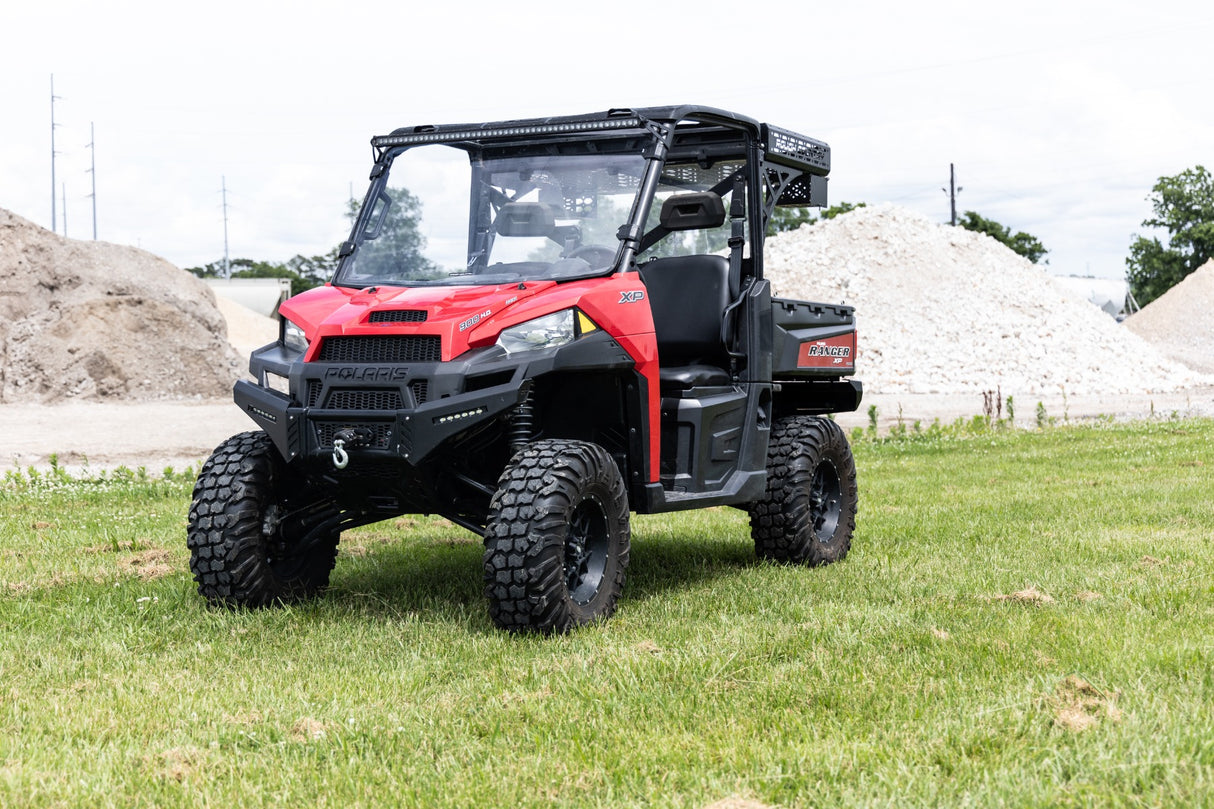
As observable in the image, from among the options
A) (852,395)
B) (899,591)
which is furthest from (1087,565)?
(852,395)

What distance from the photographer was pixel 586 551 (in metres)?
6.12

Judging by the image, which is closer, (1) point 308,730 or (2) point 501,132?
(1) point 308,730

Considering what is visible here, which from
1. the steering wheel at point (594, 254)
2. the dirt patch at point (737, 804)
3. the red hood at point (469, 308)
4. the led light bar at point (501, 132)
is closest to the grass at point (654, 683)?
the dirt patch at point (737, 804)

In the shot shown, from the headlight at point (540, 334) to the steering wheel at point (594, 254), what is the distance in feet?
1.77

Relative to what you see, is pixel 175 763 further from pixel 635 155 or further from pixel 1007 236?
pixel 1007 236

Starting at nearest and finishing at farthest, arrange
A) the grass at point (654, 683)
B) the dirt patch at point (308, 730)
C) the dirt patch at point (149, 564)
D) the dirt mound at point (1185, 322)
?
1. the grass at point (654, 683)
2. the dirt patch at point (308, 730)
3. the dirt patch at point (149, 564)
4. the dirt mound at point (1185, 322)

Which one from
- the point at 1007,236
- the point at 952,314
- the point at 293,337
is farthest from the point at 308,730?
the point at 1007,236

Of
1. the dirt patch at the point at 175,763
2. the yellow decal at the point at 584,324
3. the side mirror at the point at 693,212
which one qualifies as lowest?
the dirt patch at the point at 175,763

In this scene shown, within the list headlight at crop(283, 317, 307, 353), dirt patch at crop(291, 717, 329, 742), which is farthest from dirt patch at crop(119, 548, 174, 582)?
dirt patch at crop(291, 717, 329, 742)

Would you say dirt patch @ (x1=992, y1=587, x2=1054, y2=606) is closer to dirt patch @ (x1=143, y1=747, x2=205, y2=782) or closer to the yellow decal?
the yellow decal

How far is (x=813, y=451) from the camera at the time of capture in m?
7.85

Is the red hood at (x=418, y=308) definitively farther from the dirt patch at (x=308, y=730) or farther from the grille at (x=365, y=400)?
the dirt patch at (x=308, y=730)

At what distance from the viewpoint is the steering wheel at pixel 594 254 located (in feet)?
20.5

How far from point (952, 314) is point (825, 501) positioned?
99.3 feet
